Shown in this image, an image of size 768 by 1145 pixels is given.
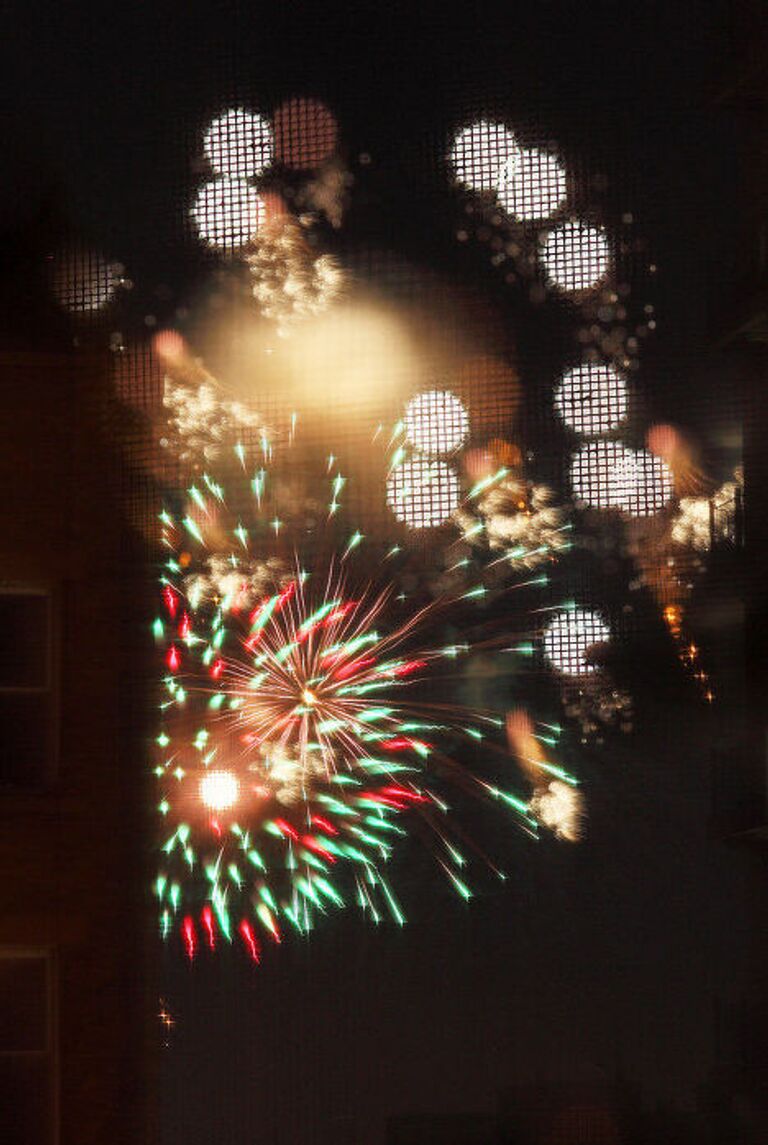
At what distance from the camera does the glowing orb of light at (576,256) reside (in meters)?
1.57

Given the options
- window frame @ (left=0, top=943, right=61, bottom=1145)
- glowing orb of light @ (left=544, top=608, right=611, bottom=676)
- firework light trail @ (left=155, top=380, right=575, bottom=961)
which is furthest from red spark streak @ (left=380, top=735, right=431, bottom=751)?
window frame @ (left=0, top=943, right=61, bottom=1145)

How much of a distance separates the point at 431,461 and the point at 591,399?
9.3 inches

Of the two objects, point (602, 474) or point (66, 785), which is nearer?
point (602, 474)

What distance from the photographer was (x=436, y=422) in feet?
5.28

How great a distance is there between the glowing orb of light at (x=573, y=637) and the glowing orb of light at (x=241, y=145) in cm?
79

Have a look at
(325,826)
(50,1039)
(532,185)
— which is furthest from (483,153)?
(50,1039)

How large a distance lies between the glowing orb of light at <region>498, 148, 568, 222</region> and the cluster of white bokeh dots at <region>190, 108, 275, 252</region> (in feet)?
1.14

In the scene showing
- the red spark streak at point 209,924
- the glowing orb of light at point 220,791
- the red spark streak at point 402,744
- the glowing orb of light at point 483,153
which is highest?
the glowing orb of light at point 483,153

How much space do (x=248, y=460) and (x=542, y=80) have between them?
669 millimetres

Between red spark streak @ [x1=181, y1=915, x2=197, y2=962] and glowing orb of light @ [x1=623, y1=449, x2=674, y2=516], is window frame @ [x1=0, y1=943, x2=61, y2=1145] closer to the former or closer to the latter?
red spark streak @ [x1=181, y1=915, x2=197, y2=962]

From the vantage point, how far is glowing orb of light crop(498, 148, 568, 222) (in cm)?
158

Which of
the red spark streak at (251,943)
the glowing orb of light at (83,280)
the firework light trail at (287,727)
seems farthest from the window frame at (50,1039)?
the glowing orb of light at (83,280)

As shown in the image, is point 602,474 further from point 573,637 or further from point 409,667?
point 409,667

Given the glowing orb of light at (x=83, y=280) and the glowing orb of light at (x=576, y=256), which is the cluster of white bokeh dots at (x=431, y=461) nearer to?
the glowing orb of light at (x=576, y=256)
